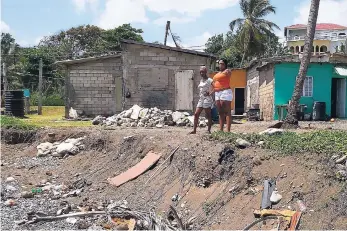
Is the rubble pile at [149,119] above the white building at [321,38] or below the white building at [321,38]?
below

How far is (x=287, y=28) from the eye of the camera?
63.7 m

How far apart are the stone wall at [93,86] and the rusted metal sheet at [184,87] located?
3.84 meters

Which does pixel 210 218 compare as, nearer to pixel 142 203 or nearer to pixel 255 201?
pixel 255 201

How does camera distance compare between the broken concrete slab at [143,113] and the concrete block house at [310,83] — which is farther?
the concrete block house at [310,83]

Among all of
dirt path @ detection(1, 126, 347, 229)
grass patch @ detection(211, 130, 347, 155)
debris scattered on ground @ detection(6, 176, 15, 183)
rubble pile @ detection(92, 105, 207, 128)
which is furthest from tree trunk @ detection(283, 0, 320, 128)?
debris scattered on ground @ detection(6, 176, 15, 183)

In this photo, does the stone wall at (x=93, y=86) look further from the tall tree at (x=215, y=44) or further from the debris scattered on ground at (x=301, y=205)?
the tall tree at (x=215, y=44)

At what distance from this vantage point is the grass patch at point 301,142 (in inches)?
296

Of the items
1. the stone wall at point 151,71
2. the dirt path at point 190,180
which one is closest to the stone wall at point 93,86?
the stone wall at point 151,71

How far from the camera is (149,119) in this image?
17.3m

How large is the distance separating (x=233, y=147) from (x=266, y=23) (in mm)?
33501

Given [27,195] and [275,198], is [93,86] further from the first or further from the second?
[275,198]

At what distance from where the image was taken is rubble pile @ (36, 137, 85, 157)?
13547mm

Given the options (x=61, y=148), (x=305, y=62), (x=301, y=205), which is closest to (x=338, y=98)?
(x=305, y=62)

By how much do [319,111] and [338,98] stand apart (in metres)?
2.78
